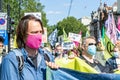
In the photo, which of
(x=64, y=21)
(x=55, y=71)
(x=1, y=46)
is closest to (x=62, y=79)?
(x=55, y=71)

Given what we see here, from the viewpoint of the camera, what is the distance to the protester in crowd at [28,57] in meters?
4.71

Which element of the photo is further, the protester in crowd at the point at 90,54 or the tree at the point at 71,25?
the tree at the point at 71,25

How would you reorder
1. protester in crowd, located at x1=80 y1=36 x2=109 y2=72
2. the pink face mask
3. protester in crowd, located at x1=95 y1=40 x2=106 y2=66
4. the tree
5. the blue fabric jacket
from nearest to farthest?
the blue fabric jacket, the pink face mask, protester in crowd, located at x1=80 y1=36 x2=109 y2=72, protester in crowd, located at x1=95 y1=40 x2=106 y2=66, the tree

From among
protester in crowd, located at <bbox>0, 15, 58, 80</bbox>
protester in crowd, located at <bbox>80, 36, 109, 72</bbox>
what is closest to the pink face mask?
protester in crowd, located at <bbox>0, 15, 58, 80</bbox>

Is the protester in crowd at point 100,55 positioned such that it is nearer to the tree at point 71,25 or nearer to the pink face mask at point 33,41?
the pink face mask at point 33,41

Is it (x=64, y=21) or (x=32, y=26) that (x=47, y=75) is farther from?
(x=64, y=21)

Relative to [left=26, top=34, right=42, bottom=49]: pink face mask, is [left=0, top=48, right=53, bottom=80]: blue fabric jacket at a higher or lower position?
lower

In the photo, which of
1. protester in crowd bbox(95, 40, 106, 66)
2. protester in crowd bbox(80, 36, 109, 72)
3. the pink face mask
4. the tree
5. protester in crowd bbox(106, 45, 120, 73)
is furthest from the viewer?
the tree

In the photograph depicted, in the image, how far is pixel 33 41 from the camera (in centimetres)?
482

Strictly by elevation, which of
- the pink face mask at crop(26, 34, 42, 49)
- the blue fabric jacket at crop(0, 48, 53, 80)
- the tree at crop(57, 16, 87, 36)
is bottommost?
the blue fabric jacket at crop(0, 48, 53, 80)

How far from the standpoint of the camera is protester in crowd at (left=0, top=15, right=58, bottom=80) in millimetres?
4711

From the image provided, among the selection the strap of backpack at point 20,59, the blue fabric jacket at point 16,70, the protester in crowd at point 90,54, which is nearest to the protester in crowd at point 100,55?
the protester in crowd at point 90,54

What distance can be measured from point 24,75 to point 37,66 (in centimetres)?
20

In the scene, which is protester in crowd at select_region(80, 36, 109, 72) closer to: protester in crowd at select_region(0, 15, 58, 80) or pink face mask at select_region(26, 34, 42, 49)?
protester in crowd at select_region(0, 15, 58, 80)
